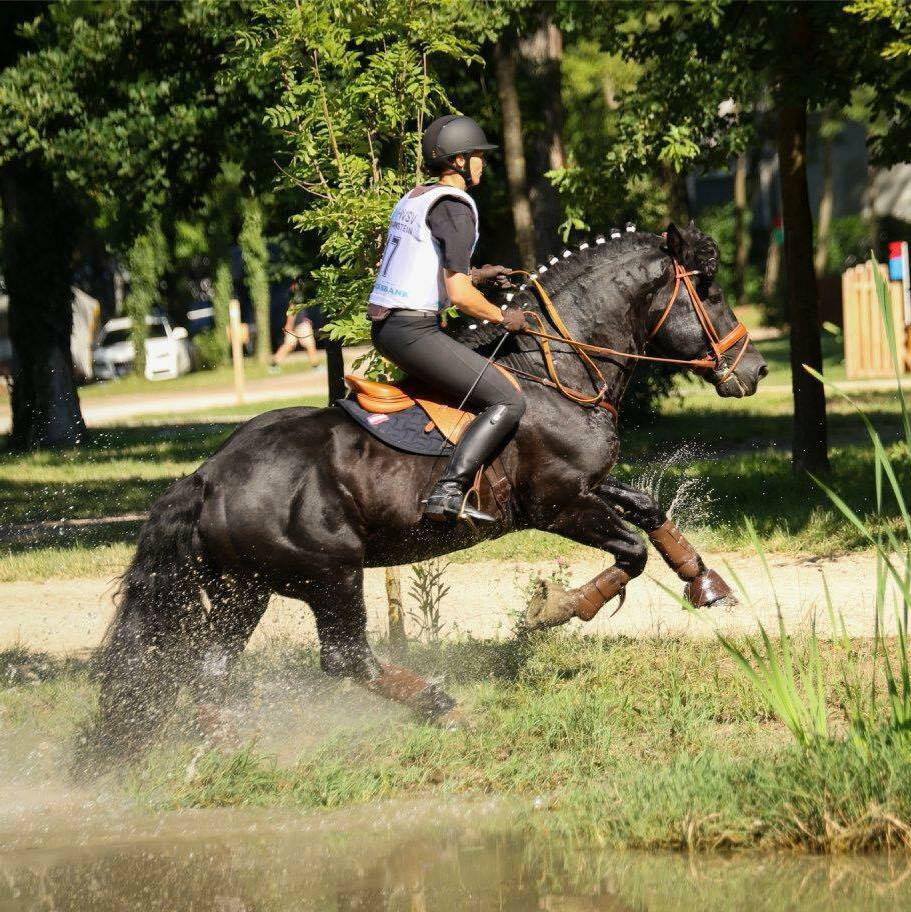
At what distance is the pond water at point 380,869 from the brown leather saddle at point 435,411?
156 cm

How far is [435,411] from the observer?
6758mm

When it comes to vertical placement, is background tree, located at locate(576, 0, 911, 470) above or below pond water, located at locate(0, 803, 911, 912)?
above

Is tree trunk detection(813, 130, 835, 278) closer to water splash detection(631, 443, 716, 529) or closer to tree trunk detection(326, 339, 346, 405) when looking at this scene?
water splash detection(631, 443, 716, 529)

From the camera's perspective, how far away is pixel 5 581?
11.4 m

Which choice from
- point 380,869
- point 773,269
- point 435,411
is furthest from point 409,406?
point 773,269

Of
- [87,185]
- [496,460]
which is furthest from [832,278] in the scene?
[496,460]

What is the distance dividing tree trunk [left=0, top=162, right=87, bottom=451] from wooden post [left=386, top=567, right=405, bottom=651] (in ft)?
48.8

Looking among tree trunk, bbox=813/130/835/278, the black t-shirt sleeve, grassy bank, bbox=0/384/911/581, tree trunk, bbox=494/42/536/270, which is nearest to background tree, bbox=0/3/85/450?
grassy bank, bbox=0/384/911/581

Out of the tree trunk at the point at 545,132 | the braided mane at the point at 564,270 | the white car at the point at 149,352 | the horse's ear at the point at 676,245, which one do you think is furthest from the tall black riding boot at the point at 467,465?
the white car at the point at 149,352

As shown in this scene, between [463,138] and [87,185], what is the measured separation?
1296 centimetres

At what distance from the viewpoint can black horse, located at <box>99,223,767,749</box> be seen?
6535 millimetres

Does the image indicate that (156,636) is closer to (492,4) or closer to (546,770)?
(546,770)

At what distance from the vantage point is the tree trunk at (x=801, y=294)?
1368cm

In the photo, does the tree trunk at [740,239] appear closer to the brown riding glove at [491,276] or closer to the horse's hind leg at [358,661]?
the brown riding glove at [491,276]
